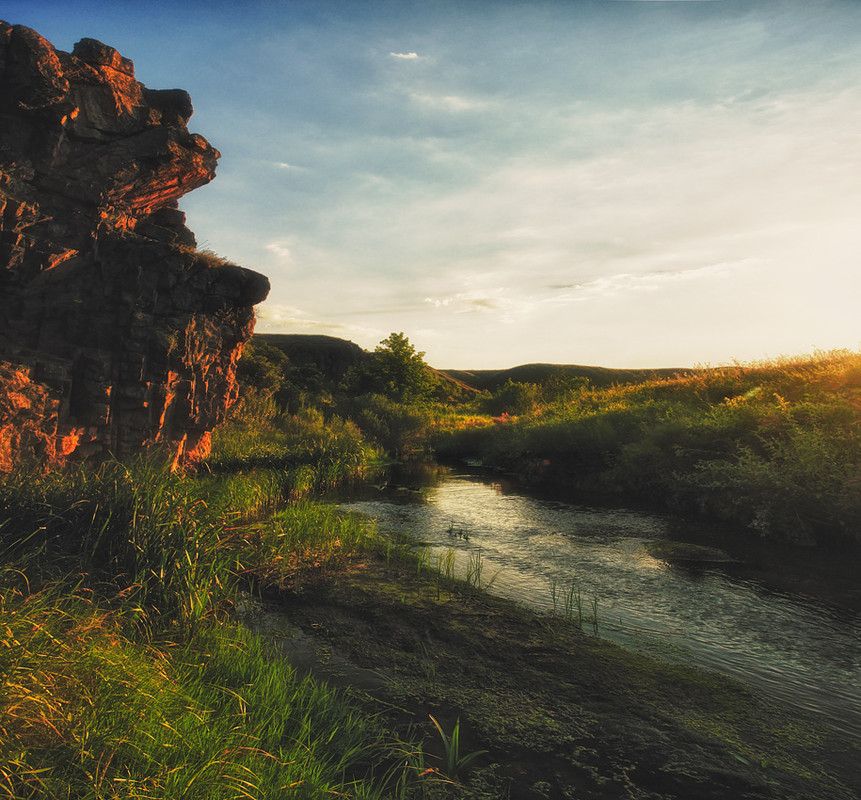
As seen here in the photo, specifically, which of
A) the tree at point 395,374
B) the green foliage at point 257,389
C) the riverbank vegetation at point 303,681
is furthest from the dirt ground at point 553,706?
the tree at point 395,374

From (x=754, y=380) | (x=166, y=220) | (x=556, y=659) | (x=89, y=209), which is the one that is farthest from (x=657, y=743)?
(x=754, y=380)

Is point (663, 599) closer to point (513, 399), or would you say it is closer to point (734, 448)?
point (734, 448)

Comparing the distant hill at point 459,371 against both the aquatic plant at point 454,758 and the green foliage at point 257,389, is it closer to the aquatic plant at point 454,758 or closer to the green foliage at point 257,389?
the green foliage at point 257,389

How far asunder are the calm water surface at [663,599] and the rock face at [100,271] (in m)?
5.42

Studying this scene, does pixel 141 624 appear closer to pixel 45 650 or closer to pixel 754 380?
pixel 45 650

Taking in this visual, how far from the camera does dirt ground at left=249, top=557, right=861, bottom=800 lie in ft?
11.5

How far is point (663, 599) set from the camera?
7.04 metres

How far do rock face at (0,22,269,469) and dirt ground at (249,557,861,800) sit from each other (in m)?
6.59

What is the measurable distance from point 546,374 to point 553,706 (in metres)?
105

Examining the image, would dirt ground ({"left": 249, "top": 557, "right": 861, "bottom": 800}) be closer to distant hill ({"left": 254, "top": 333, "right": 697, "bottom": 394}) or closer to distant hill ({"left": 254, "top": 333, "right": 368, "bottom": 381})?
distant hill ({"left": 254, "top": 333, "right": 697, "bottom": 394})

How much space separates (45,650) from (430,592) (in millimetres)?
4373

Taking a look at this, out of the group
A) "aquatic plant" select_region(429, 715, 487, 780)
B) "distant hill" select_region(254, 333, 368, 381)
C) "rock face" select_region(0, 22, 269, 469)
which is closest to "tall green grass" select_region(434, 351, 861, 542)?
"aquatic plant" select_region(429, 715, 487, 780)

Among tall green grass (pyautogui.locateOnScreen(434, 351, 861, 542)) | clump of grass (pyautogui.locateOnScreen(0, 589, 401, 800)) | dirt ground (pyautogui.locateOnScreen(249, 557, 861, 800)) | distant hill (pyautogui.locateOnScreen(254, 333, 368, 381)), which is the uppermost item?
distant hill (pyautogui.locateOnScreen(254, 333, 368, 381))

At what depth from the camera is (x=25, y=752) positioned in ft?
7.77
